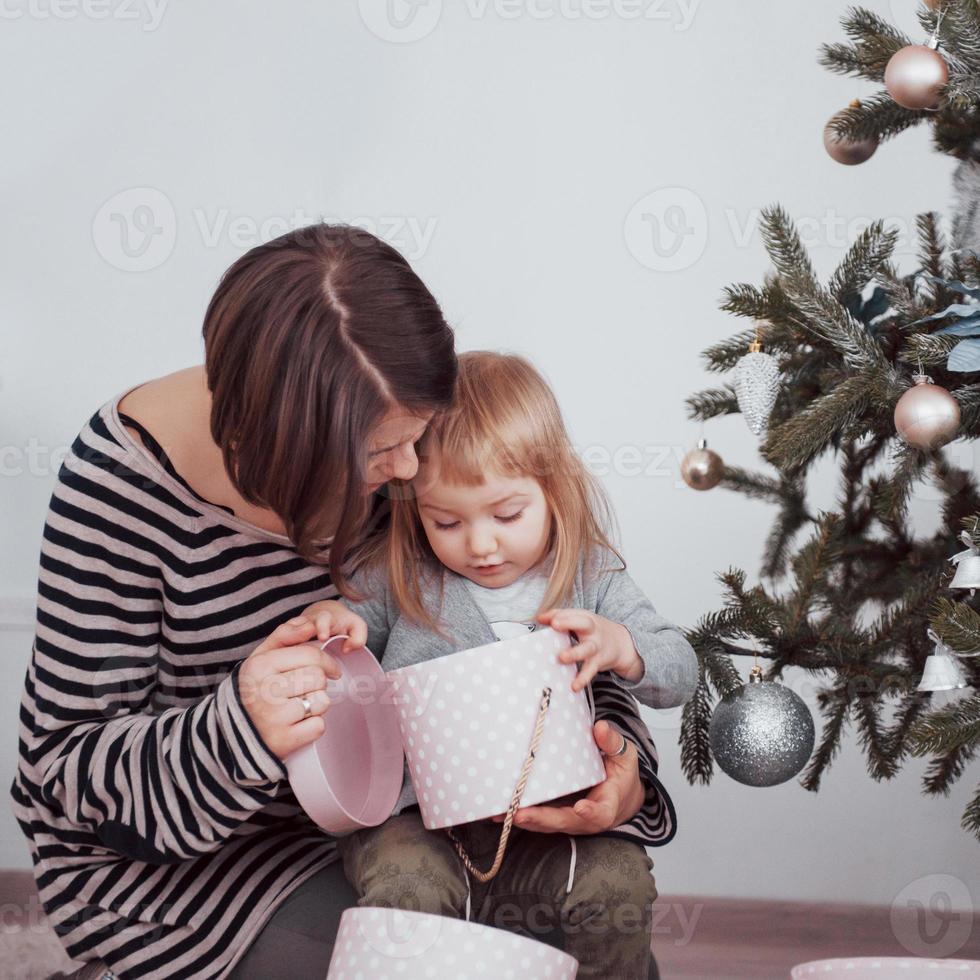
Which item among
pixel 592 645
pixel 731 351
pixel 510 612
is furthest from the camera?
pixel 731 351

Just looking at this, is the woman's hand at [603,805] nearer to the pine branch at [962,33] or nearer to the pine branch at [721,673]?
the pine branch at [721,673]

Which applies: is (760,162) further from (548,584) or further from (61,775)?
(61,775)

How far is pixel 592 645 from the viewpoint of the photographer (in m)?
0.93

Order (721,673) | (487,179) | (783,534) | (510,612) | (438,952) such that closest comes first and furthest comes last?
(438,952)
(510,612)
(721,673)
(783,534)
(487,179)

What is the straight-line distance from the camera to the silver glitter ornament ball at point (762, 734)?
3.86 ft

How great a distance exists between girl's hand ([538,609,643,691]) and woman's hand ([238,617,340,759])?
0.61ft

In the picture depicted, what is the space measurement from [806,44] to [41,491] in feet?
5.09

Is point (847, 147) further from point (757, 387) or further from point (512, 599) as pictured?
point (512, 599)

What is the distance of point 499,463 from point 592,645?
9.6 inches

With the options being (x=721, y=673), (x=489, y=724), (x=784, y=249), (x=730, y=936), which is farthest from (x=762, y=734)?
(x=730, y=936)

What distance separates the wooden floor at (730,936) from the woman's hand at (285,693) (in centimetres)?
107

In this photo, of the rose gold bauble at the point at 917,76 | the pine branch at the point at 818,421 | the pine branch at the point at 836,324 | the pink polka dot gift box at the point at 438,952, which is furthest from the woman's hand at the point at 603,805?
the rose gold bauble at the point at 917,76

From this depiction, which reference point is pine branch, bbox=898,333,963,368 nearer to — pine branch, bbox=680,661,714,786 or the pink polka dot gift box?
pine branch, bbox=680,661,714,786

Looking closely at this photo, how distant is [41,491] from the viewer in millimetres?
2111
